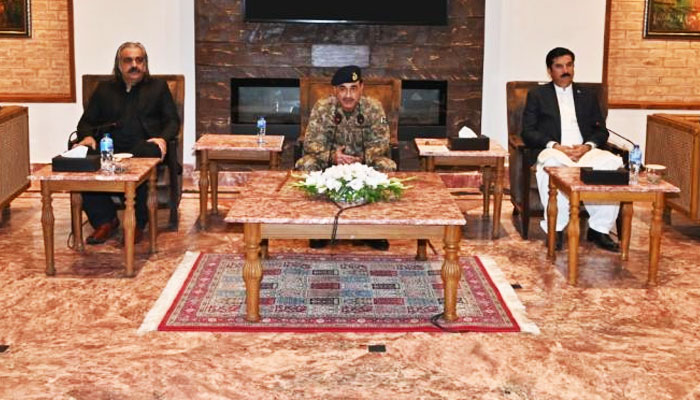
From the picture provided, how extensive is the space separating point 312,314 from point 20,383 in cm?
151

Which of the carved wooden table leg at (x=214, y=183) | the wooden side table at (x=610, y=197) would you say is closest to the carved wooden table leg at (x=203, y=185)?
the carved wooden table leg at (x=214, y=183)

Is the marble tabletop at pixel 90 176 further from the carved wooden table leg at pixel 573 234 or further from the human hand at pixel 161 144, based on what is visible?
the carved wooden table leg at pixel 573 234

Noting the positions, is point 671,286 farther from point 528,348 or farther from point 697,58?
point 697,58

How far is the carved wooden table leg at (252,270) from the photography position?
4805 millimetres

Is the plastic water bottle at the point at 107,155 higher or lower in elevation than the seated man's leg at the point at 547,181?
higher

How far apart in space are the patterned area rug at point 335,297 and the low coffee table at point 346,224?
19 cm

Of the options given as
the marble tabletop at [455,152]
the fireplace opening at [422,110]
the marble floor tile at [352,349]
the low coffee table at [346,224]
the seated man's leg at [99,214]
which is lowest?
the marble floor tile at [352,349]

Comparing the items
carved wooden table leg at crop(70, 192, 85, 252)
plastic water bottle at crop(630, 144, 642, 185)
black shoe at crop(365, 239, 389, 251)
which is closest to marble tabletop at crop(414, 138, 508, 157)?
black shoe at crop(365, 239, 389, 251)

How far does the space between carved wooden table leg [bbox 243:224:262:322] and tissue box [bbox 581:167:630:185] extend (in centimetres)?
194

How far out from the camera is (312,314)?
16.7 ft

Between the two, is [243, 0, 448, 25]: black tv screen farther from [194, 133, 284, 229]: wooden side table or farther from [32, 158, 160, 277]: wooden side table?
[32, 158, 160, 277]: wooden side table

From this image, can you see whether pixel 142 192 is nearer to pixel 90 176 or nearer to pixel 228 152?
pixel 228 152

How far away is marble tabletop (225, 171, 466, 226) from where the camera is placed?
4.76 meters

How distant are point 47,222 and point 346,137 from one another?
197cm
